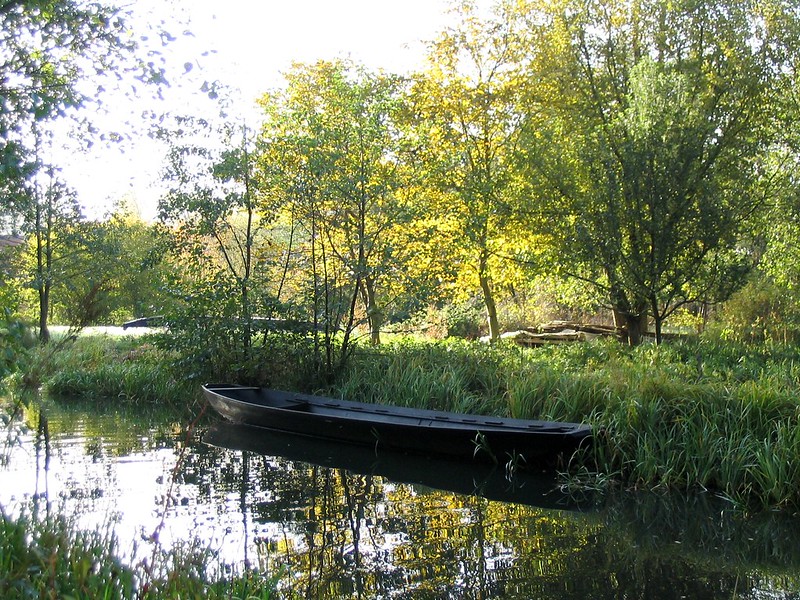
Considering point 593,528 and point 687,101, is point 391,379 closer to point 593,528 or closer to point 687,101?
point 593,528

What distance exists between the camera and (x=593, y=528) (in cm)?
705

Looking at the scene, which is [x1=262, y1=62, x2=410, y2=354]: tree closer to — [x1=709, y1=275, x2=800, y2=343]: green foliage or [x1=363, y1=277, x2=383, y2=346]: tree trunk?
[x1=363, y1=277, x2=383, y2=346]: tree trunk

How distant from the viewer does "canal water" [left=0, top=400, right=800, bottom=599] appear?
18.4 ft

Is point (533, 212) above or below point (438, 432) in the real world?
above

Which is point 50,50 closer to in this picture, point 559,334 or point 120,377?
point 120,377

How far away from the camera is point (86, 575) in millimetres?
3330

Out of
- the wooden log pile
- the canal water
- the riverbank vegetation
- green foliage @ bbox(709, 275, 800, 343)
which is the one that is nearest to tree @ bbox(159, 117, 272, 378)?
the riverbank vegetation

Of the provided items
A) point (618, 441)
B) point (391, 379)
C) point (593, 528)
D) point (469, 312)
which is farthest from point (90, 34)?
point (469, 312)

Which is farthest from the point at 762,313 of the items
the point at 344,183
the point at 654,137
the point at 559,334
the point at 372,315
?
the point at 344,183

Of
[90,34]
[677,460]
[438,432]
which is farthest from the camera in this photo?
[438,432]

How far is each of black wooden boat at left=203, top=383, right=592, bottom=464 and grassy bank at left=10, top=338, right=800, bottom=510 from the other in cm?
46

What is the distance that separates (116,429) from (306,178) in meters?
5.31

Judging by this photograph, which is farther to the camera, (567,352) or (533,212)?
(533,212)

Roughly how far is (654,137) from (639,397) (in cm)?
616
